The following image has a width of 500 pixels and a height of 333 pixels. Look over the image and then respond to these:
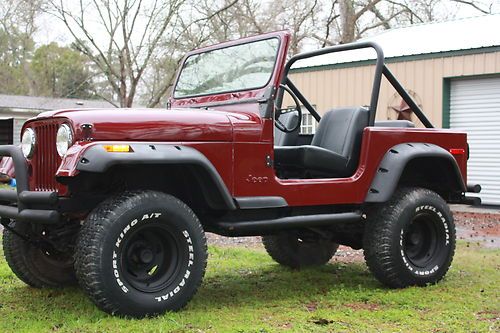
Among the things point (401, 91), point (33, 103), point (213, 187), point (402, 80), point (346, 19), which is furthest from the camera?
point (33, 103)

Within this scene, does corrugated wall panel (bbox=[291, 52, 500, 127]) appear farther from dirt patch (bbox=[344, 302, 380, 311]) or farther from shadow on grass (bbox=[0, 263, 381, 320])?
dirt patch (bbox=[344, 302, 380, 311])

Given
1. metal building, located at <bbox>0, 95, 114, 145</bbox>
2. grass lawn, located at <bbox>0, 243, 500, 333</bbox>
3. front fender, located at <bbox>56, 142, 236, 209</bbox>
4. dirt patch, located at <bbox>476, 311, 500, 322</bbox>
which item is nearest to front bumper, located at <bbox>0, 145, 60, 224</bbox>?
front fender, located at <bbox>56, 142, 236, 209</bbox>

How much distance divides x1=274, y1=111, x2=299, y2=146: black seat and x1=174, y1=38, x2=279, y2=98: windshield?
2.59 feet

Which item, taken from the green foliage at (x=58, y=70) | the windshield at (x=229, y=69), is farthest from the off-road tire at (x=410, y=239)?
the green foliage at (x=58, y=70)

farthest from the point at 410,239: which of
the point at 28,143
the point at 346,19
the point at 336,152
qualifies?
the point at 346,19

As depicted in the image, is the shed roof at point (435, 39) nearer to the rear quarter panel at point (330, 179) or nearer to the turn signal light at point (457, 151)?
the turn signal light at point (457, 151)

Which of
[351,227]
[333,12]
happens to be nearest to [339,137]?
[351,227]

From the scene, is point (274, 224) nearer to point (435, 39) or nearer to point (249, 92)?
point (249, 92)

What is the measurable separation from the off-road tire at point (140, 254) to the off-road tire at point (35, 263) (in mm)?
1192

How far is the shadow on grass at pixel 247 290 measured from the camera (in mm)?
4980

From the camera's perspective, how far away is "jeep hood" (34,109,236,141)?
4.43 metres

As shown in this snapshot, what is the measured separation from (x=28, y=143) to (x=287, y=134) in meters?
2.73

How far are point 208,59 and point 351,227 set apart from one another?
6.62 feet

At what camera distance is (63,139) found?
4469mm
